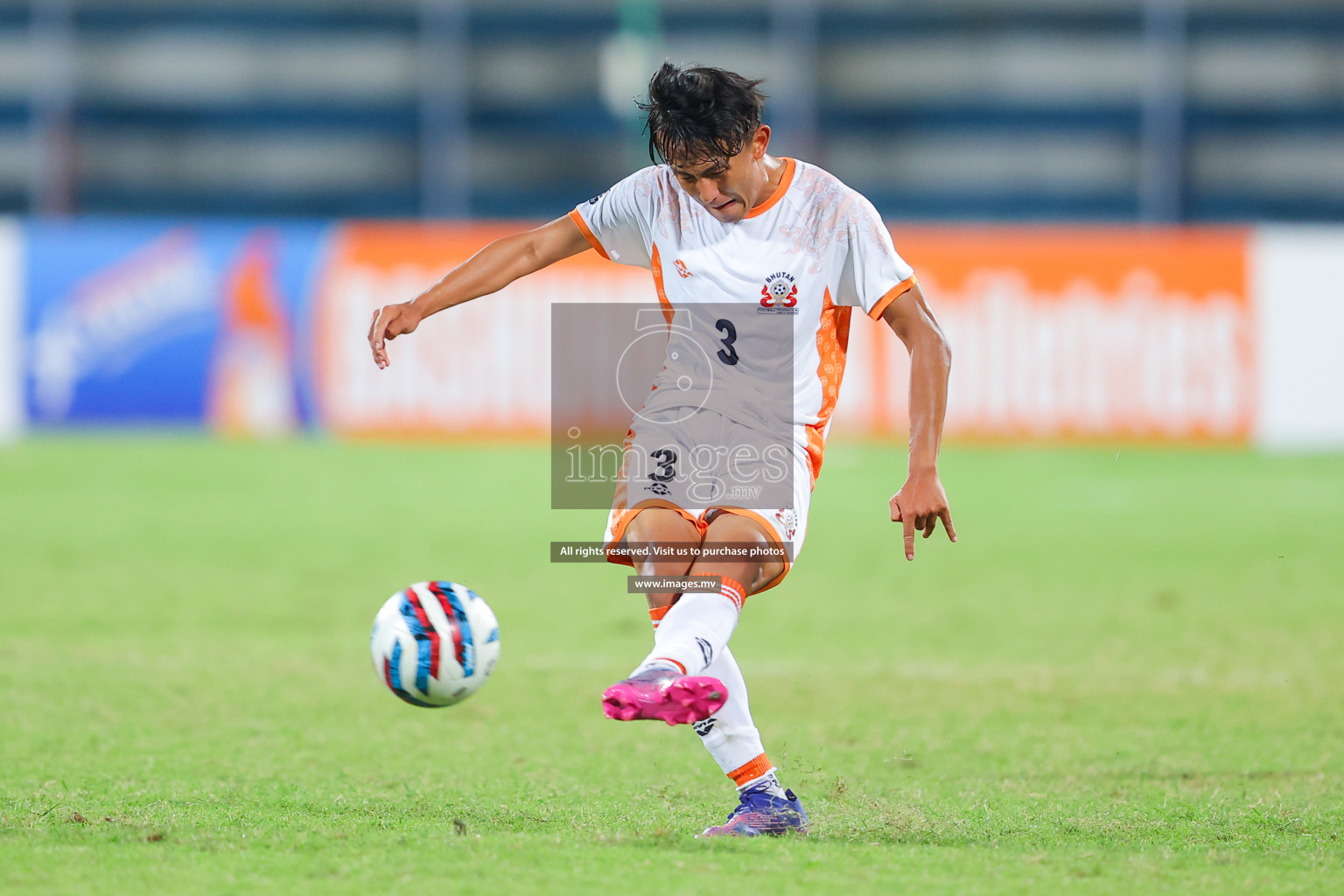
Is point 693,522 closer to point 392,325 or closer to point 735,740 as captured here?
point 735,740

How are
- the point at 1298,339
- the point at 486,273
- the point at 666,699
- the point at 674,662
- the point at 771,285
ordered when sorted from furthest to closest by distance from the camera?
the point at 1298,339 → the point at 486,273 → the point at 771,285 → the point at 674,662 → the point at 666,699

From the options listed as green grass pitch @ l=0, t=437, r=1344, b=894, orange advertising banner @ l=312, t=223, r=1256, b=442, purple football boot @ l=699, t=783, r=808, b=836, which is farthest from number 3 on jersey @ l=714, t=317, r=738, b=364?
orange advertising banner @ l=312, t=223, r=1256, b=442

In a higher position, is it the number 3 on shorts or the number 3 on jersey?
the number 3 on jersey

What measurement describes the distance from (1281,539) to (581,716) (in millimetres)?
6464

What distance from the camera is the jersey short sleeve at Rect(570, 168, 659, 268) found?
448 cm

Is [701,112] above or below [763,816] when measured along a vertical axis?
above

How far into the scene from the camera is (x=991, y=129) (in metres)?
23.3

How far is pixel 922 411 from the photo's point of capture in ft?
13.5

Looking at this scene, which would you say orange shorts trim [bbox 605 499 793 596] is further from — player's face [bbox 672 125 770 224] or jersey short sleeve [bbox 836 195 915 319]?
player's face [bbox 672 125 770 224]

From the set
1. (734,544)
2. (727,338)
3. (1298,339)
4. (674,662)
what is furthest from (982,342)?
(674,662)

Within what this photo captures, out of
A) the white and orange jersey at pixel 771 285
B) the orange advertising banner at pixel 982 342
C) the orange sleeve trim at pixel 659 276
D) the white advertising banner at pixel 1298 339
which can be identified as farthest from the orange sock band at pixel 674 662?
the white advertising banner at pixel 1298 339

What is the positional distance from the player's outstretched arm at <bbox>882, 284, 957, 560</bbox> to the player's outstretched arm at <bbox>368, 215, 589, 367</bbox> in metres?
0.93

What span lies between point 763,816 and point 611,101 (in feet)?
64.9

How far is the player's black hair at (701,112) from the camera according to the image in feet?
13.3
